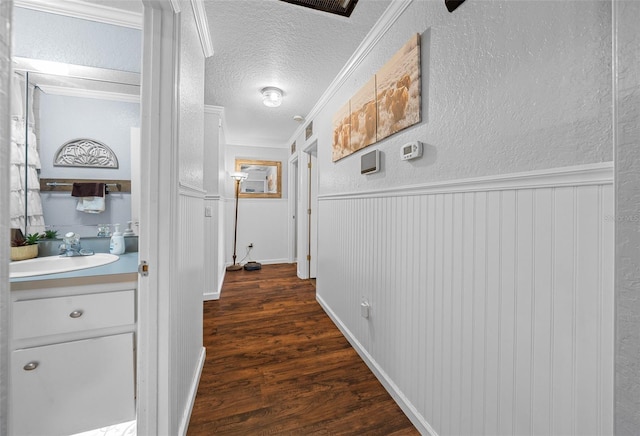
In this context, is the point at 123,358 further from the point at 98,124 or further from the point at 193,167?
the point at 98,124

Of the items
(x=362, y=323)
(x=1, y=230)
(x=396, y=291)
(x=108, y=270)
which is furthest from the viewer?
(x=362, y=323)

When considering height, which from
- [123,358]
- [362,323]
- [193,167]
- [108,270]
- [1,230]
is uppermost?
[193,167]

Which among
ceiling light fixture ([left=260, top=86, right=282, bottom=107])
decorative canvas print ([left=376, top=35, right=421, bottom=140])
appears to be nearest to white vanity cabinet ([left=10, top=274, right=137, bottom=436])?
decorative canvas print ([left=376, top=35, right=421, bottom=140])

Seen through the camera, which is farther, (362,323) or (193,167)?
(362,323)

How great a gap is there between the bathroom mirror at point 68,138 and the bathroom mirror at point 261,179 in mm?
3035

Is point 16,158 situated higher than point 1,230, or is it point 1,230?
point 16,158

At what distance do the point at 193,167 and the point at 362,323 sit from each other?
158 cm

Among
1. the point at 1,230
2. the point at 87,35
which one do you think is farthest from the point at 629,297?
the point at 87,35

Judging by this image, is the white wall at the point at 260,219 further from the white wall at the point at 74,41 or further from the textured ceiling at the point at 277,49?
the white wall at the point at 74,41

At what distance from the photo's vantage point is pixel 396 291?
1.49 metres

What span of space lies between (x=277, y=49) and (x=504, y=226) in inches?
75.7

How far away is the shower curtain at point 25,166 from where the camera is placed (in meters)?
1.37

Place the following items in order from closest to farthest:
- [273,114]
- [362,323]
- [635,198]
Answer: [635,198]
[362,323]
[273,114]

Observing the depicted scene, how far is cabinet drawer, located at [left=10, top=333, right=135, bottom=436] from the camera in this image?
1.05 meters
